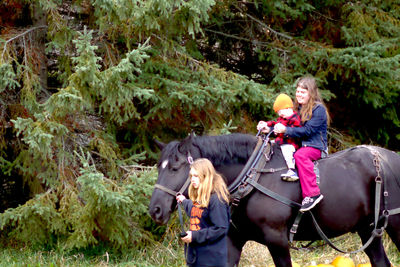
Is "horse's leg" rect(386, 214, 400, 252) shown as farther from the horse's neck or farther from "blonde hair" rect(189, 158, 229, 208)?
"blonde hair" rect(189, 158, 229, 208)

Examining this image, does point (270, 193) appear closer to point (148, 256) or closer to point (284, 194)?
point (284, 194)

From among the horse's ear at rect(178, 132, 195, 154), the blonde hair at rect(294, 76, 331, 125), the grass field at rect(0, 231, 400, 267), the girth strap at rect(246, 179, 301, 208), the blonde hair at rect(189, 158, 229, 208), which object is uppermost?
the blonde hair at rect(294, 76, 331, 125)

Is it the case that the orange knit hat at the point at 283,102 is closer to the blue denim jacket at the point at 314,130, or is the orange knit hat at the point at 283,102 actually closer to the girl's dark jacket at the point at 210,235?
the blue denim jacket at the point at 314,130

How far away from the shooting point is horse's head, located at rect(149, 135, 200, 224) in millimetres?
3959

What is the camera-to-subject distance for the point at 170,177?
4039 mm

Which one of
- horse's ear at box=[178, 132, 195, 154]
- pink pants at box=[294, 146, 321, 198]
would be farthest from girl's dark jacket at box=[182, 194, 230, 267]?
pink pants at box=[294, 146, 321, 198]

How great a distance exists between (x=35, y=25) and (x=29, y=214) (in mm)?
3056

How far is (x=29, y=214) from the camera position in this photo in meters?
6.46

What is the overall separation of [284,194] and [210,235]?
1.08 m

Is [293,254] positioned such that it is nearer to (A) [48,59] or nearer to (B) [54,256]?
(B) [54,256]

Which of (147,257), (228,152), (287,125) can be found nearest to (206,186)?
(228,152)

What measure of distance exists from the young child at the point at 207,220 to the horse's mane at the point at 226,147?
564 millimetres

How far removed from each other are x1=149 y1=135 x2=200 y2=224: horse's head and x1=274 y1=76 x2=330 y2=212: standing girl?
0.90 meters

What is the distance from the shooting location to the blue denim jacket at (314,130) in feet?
14.3
